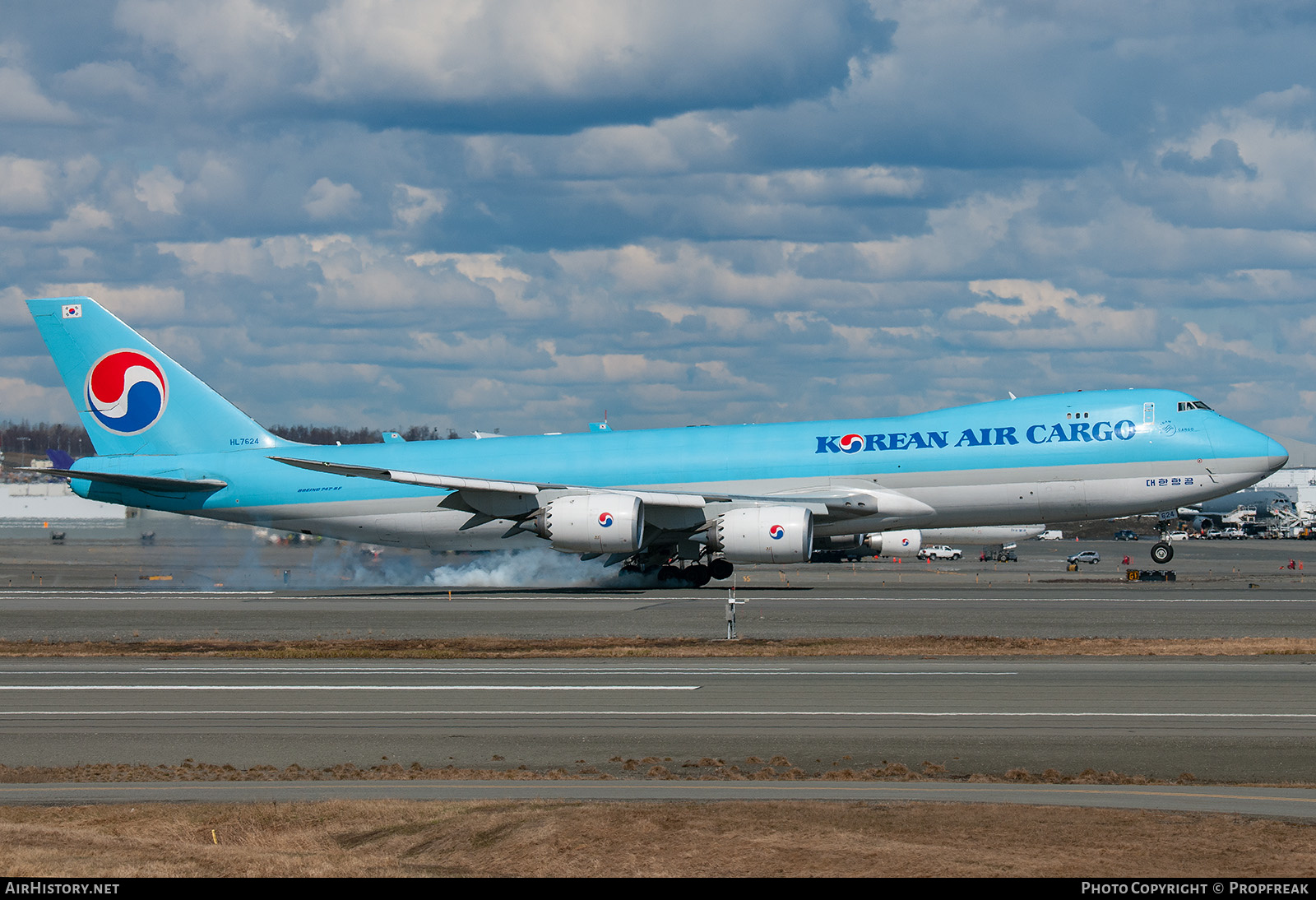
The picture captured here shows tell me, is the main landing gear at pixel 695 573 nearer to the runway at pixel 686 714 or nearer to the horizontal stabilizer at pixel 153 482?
the horizontal stabilizer at pixel 153 482

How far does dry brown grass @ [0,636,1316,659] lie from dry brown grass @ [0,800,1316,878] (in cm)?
1346

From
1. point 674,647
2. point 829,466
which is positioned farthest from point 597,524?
point 674,647

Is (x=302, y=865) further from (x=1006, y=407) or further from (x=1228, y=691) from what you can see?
(x=1006, y=407)

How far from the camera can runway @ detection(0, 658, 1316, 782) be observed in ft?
49.5

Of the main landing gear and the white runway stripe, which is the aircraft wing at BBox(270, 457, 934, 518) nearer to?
the main landing gear

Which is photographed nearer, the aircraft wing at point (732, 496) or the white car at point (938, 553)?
the aircraft wing at point (732, 496)

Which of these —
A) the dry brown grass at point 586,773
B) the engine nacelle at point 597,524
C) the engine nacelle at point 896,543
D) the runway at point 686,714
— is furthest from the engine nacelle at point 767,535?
the dry brown grass at point 586,773

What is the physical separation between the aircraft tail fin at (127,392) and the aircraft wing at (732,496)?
6.80m

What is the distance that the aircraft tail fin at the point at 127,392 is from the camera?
152 feet

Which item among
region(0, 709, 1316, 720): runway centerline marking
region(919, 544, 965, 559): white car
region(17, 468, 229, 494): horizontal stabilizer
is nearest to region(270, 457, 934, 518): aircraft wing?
region(17, 468, 229, 494): horizontal stabilizer

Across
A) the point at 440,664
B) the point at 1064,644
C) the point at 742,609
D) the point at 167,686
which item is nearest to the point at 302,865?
the point at 167,686

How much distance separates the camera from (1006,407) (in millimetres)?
43312

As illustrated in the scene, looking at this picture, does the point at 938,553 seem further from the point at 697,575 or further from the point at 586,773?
the point at 586,773

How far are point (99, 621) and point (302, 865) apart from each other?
88.8 ft
